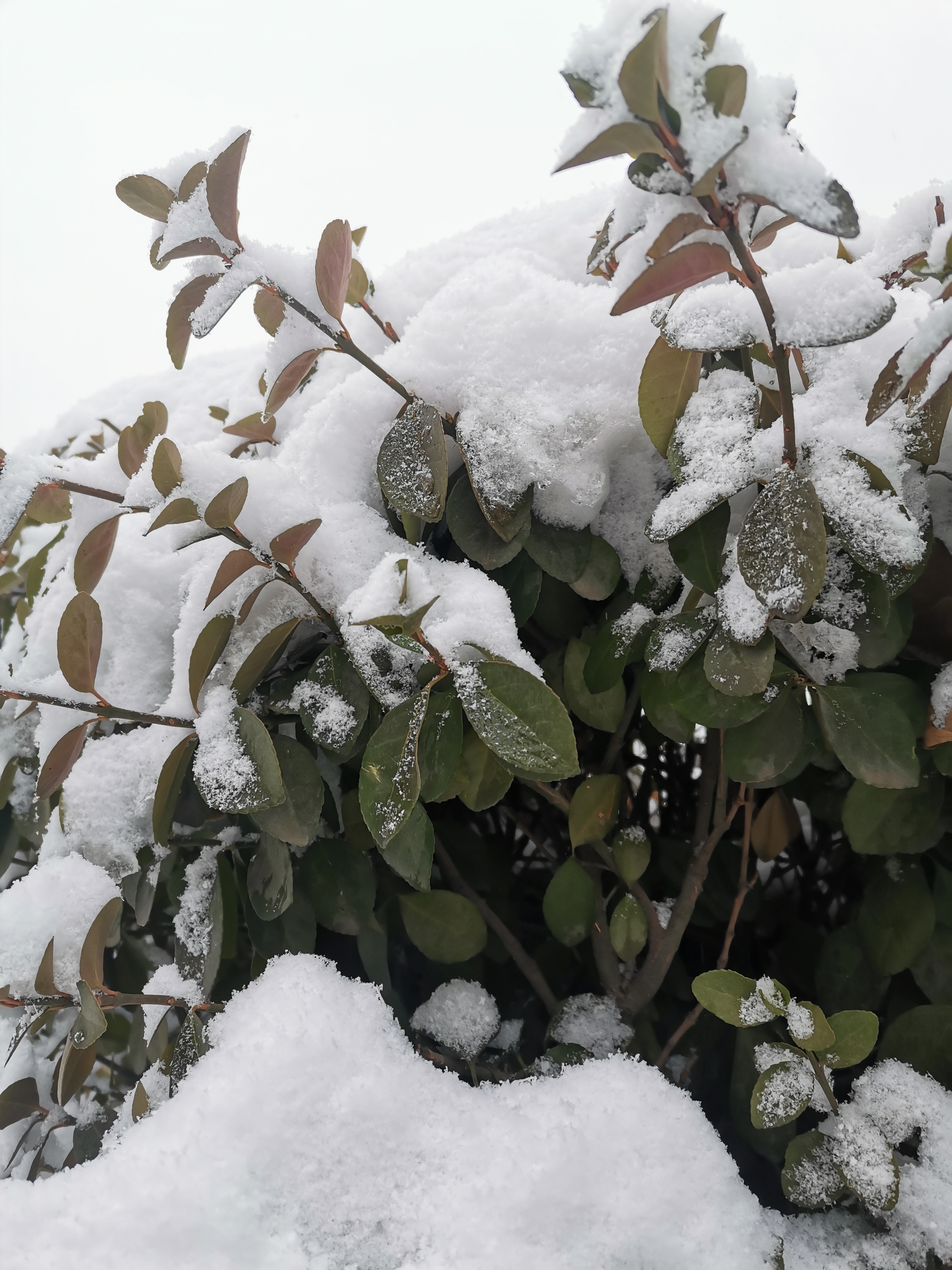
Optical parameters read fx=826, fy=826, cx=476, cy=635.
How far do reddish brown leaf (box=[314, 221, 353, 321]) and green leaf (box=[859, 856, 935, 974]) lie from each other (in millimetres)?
551

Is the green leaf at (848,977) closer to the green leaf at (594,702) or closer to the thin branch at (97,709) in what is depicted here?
the green leaf at (594,702)

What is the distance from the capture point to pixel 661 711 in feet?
1.76

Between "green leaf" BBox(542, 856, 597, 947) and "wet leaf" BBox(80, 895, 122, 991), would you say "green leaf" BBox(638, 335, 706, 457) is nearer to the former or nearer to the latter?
"green leaf" BBox(542, 856, 597, 947)

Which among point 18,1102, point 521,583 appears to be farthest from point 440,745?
point 18,1102

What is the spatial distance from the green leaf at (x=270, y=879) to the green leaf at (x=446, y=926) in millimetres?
94

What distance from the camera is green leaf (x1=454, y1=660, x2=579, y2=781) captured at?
0.44 m

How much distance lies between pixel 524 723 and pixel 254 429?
1.34ft

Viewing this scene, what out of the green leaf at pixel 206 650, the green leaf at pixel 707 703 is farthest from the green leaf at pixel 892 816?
the green leaf at pixel 206 650

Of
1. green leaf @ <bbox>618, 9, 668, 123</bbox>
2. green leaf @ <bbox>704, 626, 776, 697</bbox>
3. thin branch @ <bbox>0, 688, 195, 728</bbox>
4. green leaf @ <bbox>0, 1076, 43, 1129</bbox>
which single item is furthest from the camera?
green leaf @ <bbox>0, 1076, 43, 1129</bbox>

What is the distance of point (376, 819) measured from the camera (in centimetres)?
46

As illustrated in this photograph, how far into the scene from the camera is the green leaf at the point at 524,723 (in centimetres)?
44

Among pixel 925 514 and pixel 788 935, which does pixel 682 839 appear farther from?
pixel 925 514

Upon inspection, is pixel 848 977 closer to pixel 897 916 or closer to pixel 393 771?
pixel 897 916

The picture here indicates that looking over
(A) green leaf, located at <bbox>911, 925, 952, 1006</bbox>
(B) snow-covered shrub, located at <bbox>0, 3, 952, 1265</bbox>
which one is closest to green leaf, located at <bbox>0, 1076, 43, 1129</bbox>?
(B) snow-covered shrub, located at <bbox>0, 3, 952, 1265</bbox>
